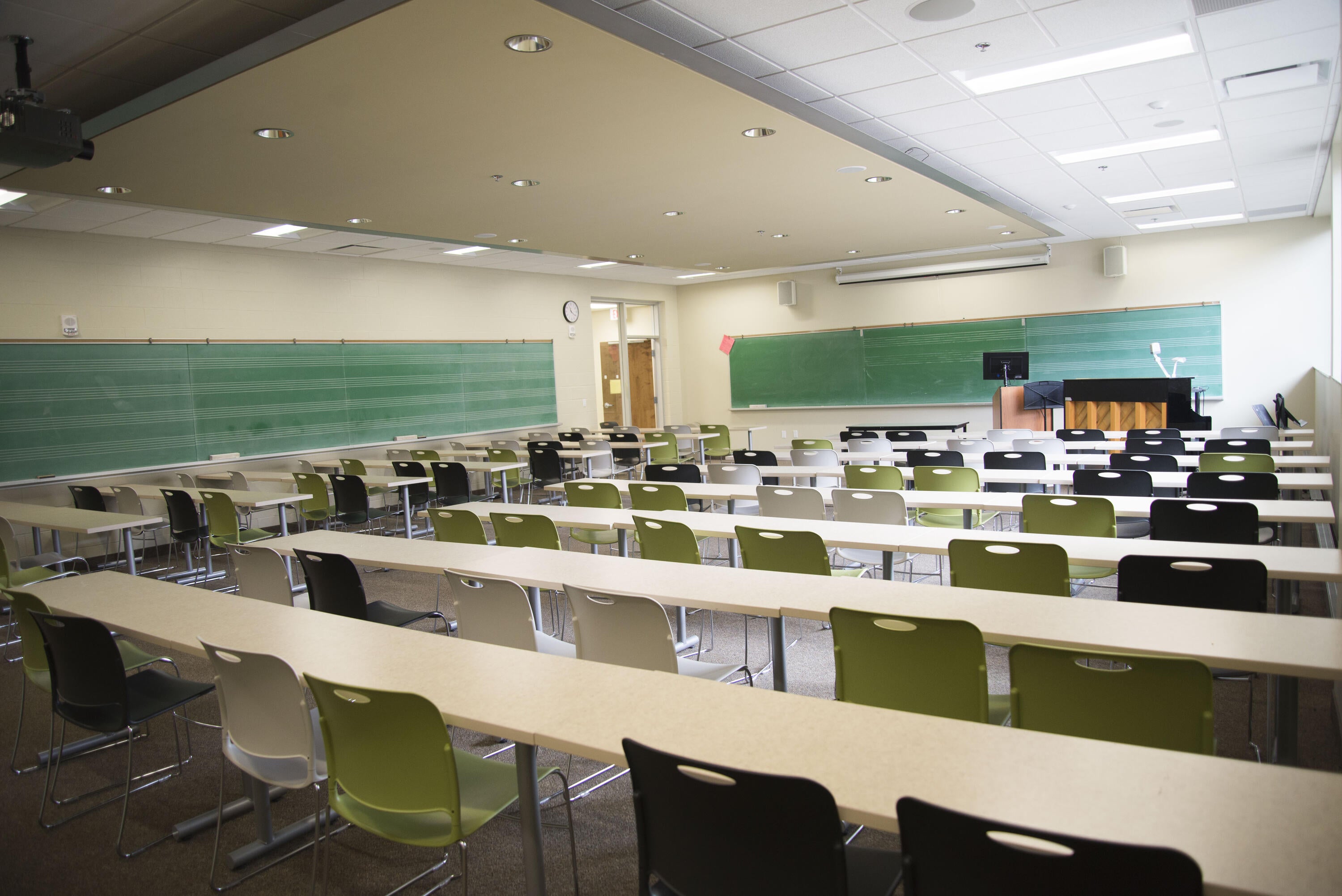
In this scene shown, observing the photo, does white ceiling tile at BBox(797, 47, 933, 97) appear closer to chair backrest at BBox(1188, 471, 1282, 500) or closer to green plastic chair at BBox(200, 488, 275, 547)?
chair backrest at BBox(1188, 471, 1282, 500)

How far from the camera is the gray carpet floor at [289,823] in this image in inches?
104

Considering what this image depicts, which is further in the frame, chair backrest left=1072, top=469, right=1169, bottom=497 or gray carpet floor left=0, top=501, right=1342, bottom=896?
chair backrest left=1072, top=469, right=1169, bottom=497

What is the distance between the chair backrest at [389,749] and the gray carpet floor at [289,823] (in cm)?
63

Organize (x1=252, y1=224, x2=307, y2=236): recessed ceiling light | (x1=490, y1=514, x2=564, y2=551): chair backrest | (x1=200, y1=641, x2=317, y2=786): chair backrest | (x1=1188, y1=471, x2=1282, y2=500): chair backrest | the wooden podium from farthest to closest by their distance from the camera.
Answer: the wooden podium < (x1=252, y1=224, x2=307, y2=236): recessed ceiling light < (x1=1188, y1=471, x2=1282, y2=500): chair backrest < (x1=490, y1=514, x2=564, y2=551): chair backrest < (x1=200, y1=641, x2=317, y2=786): chair backrest

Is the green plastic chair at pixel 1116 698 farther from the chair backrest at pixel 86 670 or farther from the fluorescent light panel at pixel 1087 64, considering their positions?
the fluorescent light panel at pixel 1087 64

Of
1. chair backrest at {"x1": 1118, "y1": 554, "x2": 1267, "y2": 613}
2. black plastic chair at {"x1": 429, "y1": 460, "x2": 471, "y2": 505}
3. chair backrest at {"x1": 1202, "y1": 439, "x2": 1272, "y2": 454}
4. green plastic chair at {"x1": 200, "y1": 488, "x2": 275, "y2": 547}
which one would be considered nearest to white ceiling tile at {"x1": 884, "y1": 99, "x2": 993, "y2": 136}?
chair backrest at {"x1": 1202, "y1": 439, "x2": 1272, "y2": 454}

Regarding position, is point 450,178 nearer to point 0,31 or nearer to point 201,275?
point 0,31

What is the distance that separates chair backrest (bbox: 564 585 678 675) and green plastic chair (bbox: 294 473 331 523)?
5.36 meters

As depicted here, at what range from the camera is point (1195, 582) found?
2902 millimetres

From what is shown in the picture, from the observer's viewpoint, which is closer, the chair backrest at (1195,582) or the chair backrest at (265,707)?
the chair backrest at (265,707)

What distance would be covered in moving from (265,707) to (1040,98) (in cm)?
555

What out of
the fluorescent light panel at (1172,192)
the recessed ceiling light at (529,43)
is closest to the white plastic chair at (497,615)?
the recessed ceiling light at (529,43)

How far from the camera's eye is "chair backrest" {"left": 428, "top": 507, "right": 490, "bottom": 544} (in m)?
4.57

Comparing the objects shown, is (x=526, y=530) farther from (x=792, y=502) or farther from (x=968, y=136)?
(x=968, y=136)
